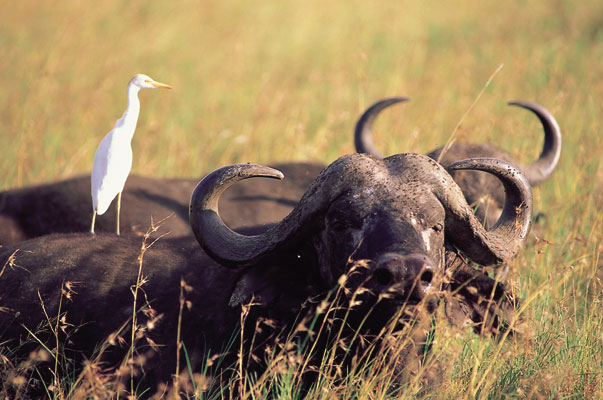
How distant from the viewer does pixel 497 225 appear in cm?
338

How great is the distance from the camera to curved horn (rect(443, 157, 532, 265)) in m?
3.12

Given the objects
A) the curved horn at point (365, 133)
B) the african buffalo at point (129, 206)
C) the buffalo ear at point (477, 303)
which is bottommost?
the african buffalo at point (129, 206)

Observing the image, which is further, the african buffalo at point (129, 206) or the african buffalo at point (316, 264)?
the african buffalo at point (129, 206)

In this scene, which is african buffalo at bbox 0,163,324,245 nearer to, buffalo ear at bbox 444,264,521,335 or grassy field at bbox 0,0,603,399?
grassy field at bbox 0,0,603,399

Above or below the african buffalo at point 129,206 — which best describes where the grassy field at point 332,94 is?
above

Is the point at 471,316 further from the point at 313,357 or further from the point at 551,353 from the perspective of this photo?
the point at 313,357

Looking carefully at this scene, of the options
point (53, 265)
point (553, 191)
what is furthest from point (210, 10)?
point (53, 265)

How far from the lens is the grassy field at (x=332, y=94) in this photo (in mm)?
4195

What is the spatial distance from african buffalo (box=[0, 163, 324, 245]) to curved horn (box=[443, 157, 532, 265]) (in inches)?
82.0

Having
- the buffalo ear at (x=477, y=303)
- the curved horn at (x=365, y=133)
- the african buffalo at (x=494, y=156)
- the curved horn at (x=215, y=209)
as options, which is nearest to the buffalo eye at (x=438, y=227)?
the buffalo ear at (x=477, y=303)

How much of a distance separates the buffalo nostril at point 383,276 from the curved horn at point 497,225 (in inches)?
22.8

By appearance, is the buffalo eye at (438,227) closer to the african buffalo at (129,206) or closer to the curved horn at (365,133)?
the african buffalo at (129,206)

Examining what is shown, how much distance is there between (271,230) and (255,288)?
26cm

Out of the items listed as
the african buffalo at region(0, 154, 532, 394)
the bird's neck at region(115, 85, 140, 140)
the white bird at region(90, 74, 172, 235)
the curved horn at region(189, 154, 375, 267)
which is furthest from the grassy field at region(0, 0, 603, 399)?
the bird's neck at region(115, 85, 140, 140)
